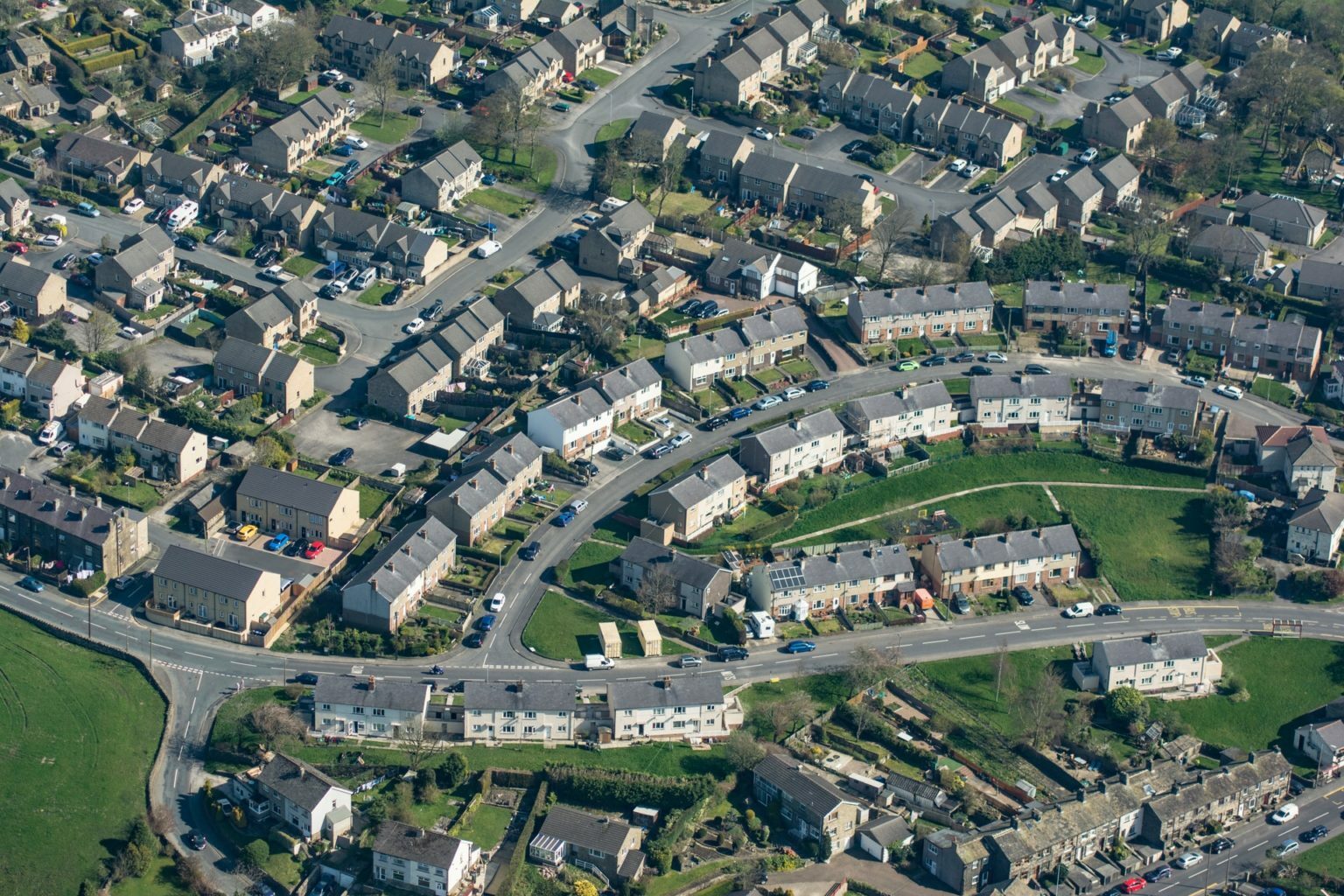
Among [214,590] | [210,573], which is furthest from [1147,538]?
[210,573]

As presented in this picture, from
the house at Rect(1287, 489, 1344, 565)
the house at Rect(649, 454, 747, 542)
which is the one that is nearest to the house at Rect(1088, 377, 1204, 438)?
the house at Rect(1287, 489, 1344, 565)

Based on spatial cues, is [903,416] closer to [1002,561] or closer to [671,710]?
[1002,561]

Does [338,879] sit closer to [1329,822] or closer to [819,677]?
[819,677]

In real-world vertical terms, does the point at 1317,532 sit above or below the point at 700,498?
below

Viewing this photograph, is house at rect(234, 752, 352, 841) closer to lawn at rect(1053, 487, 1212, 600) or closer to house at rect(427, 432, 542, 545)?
house at rect(427, 432, 542, 545)

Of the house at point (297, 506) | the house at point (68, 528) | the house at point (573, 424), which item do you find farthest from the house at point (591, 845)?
the house at point (573, 424)

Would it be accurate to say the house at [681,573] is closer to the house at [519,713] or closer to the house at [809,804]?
the house at [519,713]
